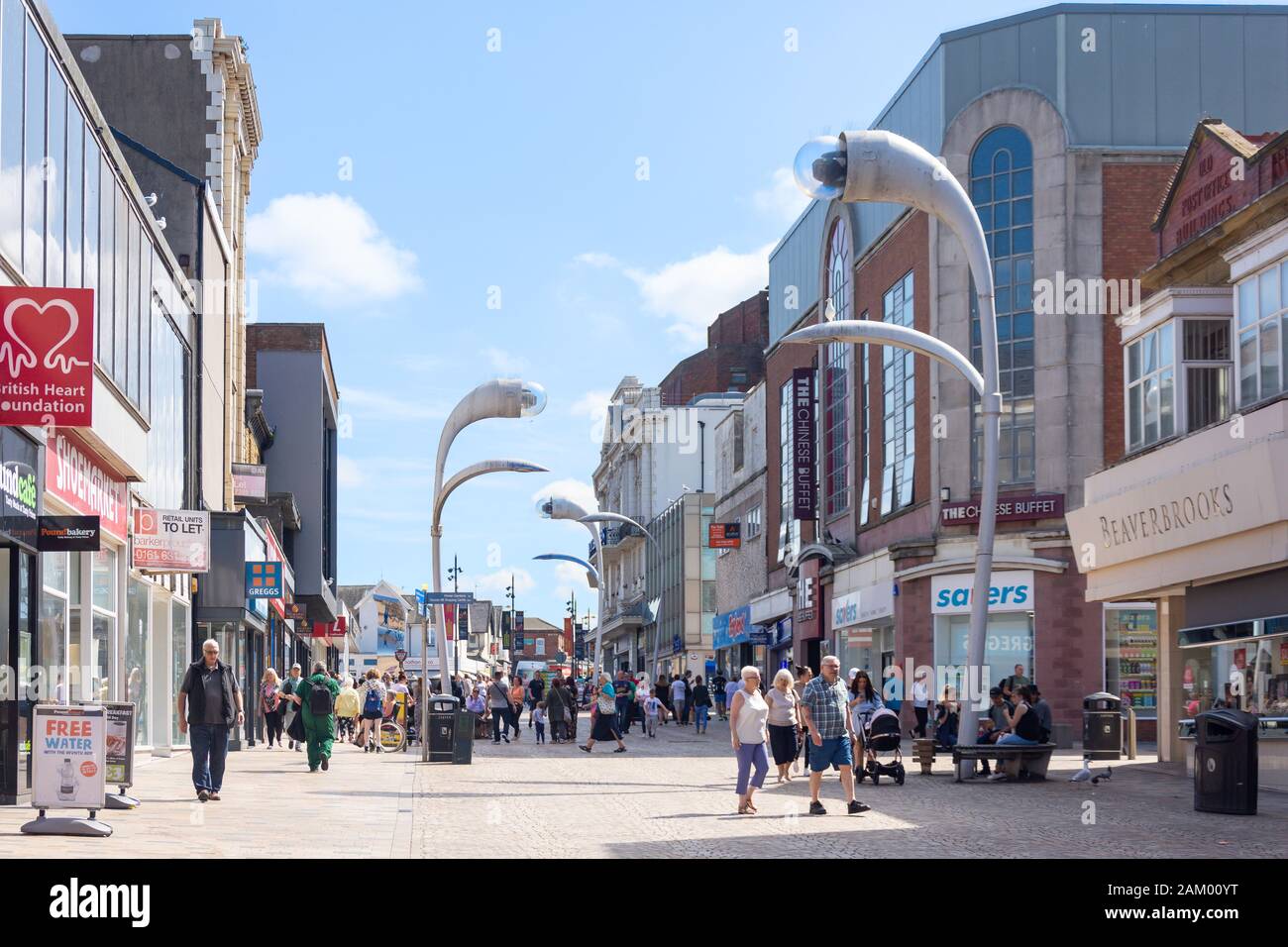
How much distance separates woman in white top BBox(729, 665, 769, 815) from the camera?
61.0 ft

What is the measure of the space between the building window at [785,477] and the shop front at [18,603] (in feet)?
130

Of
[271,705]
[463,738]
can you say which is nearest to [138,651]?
[463,738]

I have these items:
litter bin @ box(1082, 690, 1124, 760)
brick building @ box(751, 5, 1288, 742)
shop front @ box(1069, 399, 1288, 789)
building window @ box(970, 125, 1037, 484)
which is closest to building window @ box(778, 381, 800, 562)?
brick building @ box(751, 5, 1288, 742)

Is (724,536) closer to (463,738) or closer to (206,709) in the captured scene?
(463,738)

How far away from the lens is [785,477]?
59.8m

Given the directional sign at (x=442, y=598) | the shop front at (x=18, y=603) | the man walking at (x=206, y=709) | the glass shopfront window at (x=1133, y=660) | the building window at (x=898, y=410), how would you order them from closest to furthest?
the shop front at (x=18, y=603)
the man walking at (x=206, y=709)
the directional sign at (x=442, y=598)
the glass shopfront window at (x=1133, y=660)
the building window at (x=898, y=410)

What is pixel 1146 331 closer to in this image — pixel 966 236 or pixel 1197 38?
pixel 966 236

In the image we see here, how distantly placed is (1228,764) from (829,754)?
399 cm

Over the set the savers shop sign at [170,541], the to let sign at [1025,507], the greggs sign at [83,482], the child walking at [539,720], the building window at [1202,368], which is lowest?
the child walking at [539,720]

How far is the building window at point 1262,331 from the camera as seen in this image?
21.1 metres

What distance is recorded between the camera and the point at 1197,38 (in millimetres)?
39469

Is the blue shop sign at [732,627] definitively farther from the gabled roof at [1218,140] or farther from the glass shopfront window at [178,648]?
the gabled roof at [1218,140]

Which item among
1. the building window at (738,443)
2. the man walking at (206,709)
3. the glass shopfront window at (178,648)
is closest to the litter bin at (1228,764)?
the man walking at (206,709)

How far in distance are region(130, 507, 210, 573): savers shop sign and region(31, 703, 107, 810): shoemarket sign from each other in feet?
40.3
